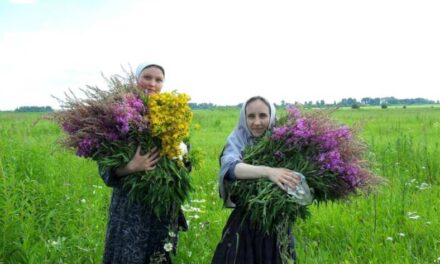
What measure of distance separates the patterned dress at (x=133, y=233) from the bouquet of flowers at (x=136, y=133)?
184 millimetres

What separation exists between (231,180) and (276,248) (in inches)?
23.5

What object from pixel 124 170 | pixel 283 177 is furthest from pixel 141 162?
pixel 283 177

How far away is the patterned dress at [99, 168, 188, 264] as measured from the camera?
3.23 metres

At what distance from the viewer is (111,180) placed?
3070mm

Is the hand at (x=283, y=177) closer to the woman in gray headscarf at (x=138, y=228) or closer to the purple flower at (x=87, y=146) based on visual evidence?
the woman in gray headscarf at (x=138, y=228)

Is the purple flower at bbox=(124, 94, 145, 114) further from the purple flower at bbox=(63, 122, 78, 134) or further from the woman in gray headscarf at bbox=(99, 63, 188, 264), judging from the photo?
the purple flower at bbox=(63, 122, 78, 134)

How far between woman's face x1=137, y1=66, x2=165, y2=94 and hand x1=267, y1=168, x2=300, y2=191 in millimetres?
1096

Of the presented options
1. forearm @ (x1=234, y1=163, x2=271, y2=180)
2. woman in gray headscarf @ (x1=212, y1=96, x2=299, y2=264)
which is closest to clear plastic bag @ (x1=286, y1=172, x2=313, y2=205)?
forearm @ (x1=234, y1=163, x2=271, y2=180)

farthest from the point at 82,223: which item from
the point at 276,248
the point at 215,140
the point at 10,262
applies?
the point at 215,140

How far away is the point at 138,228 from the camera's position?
324cm

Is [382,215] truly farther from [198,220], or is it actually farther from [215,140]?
[215,140]

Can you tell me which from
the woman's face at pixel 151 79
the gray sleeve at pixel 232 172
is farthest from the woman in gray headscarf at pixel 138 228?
the gray sleeve at pixel 232 172

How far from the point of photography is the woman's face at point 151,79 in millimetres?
3277

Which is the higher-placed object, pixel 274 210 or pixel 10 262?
pixel 274 210
